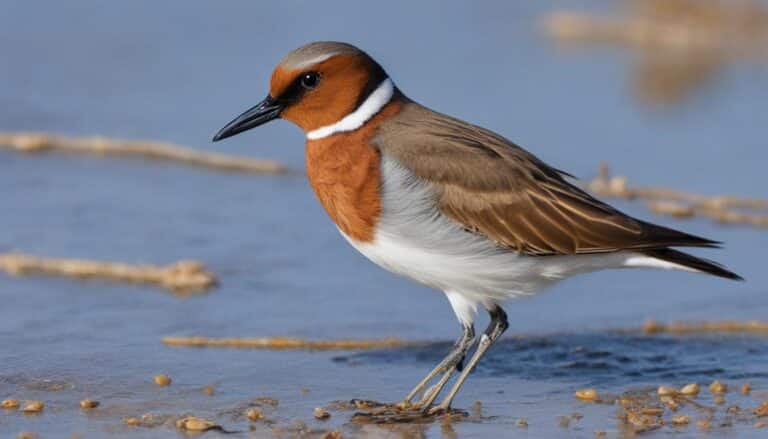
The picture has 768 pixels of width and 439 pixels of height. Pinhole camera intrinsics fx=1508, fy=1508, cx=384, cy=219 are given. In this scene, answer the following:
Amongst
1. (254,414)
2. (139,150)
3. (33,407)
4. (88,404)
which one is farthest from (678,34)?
(33,407)

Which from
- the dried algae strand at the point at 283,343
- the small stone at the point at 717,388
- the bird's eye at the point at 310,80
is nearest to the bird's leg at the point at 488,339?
the dried algae strand at the point at 283,343

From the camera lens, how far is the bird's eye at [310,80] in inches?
281

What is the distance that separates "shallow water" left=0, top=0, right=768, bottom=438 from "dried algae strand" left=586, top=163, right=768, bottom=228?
0.53 feet

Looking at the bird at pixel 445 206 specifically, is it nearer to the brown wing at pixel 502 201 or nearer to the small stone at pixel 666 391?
the brown wing at pixel 502 201

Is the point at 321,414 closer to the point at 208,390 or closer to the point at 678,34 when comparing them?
the point at 208,390

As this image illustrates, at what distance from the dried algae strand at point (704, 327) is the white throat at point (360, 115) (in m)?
1.92

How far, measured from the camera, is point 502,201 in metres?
6.92

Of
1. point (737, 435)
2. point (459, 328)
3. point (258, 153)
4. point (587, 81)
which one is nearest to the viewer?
point (737, 435)

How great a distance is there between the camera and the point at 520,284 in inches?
273

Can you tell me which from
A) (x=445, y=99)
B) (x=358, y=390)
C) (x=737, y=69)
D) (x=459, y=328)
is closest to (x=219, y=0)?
(x=445, y=99)

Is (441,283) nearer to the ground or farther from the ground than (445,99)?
nearer to the ground

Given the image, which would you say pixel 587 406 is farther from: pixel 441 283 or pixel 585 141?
pixel 585 141

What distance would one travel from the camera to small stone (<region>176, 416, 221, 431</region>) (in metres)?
5.98

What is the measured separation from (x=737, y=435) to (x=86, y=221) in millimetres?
4582
